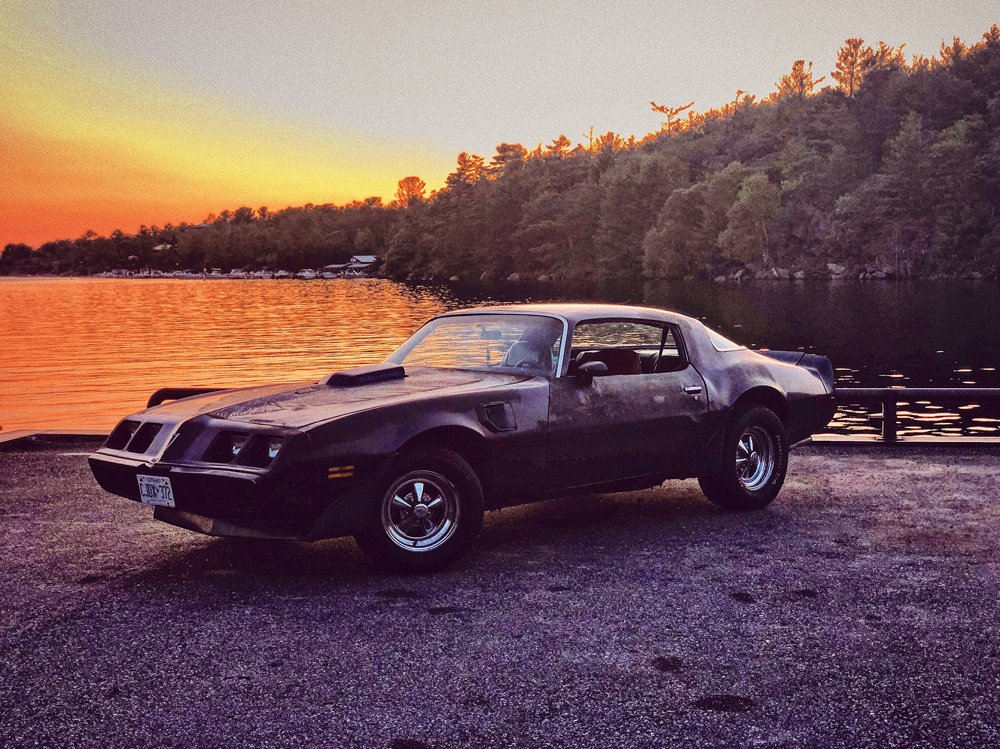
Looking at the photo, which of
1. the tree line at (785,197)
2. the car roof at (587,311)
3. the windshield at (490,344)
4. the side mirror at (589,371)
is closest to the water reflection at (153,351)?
the windshield at (490,344)

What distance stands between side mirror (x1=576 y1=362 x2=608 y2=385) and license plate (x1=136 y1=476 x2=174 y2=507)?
2598mm

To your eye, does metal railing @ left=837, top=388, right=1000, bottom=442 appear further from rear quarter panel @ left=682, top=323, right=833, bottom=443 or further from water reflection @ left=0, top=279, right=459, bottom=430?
water reflection @ left=0, top=279, right=459, bottom=430

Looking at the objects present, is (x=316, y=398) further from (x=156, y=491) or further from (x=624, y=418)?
(x=624, y=418)

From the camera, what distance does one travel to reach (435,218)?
189m

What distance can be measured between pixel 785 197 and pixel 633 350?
362 ft

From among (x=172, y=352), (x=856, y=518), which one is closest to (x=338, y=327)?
(x=172, y=352)

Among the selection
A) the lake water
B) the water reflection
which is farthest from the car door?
the water reflection

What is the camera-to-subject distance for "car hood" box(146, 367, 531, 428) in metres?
5.83

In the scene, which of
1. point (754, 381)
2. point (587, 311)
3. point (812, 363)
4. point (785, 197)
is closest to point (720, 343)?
point (754, 381)

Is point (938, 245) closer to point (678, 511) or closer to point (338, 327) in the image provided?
point (338, 327)

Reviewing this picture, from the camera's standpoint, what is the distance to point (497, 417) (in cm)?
626

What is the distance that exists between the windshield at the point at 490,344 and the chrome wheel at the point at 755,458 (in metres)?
1.88

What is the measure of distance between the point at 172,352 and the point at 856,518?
42.7 meters

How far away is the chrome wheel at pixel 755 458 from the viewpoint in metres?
7.80
